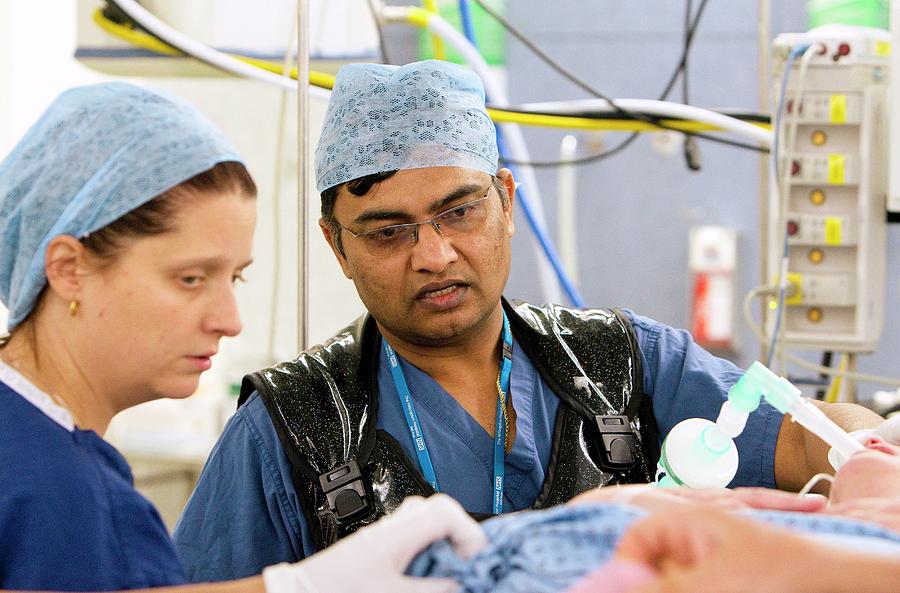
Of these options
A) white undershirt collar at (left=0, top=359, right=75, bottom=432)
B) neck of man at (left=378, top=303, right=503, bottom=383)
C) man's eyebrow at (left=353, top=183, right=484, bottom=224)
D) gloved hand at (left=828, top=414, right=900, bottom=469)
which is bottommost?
gloved hand at (left=828, top=414, right=900, bottom=469)

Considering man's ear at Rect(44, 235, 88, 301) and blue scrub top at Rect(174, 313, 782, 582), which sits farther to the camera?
blue scrub top at Rect(174, 313, 782, 582)

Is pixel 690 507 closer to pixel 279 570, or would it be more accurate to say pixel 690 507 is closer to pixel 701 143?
pixel 279 570

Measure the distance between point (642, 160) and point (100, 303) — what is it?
11.3 feet

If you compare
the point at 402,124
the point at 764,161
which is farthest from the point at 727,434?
the point at 764,161

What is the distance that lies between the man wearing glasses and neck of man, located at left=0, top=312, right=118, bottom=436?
48 cm

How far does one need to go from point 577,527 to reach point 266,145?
7.69 ft

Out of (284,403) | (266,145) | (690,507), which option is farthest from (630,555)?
(266,145)

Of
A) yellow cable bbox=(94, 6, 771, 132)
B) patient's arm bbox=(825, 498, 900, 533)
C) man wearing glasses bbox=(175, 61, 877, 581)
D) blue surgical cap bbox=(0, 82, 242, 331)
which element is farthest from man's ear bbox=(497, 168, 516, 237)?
patient's arm bbox=(825, 498, 900, 533)

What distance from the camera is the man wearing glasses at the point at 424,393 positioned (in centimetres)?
155

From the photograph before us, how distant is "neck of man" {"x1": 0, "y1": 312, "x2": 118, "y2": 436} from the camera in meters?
1.08

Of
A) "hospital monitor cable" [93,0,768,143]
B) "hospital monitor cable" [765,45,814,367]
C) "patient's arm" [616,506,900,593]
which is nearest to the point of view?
"patient's arm" [616,506,900,593]

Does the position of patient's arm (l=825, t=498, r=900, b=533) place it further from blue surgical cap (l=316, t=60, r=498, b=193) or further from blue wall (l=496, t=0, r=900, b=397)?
blue wall (l=496, t=0, r=900, b=397)

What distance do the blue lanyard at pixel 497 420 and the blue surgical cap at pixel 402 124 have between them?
0.98 ft

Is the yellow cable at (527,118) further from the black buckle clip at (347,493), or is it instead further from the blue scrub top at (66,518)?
the blue scrub top at (66,518)
